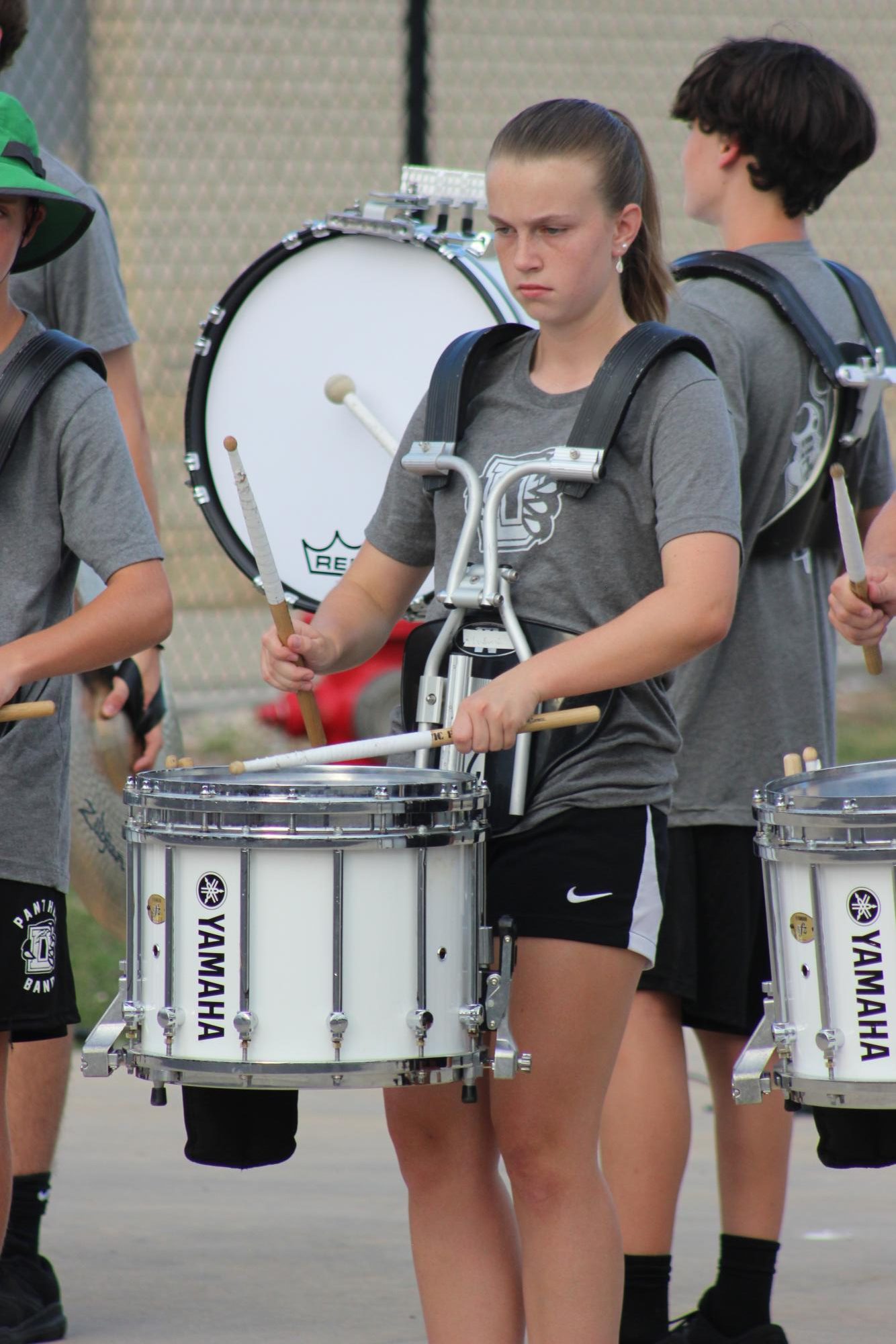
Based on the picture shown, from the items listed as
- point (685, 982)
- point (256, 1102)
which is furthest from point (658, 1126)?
point (256, 1102)

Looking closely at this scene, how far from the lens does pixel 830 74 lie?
336 cm

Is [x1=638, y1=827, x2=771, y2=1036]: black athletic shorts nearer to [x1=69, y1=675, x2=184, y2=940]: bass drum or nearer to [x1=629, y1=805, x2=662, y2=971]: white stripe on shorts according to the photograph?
[x1=629, y1=805, x2=662, y2=971]: white stripe on shorts

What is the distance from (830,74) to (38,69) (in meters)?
4.13

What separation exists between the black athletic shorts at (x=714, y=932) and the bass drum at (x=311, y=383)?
2.89 feet

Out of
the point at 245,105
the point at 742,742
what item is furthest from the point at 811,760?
the point at 245,105

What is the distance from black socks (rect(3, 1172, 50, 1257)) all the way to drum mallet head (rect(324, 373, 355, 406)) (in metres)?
1.46

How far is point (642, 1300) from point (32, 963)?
110 centimetres

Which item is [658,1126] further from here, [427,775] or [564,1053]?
[427,775]

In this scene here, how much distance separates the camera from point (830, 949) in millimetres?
2391

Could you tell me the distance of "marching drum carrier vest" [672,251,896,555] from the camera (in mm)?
3240

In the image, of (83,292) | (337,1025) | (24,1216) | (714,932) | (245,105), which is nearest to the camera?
(337,1025)

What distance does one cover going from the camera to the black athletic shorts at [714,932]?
3.22 metres

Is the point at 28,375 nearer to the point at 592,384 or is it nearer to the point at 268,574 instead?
the point at 268,574

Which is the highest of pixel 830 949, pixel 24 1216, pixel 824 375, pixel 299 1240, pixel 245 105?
pixel 245 105
